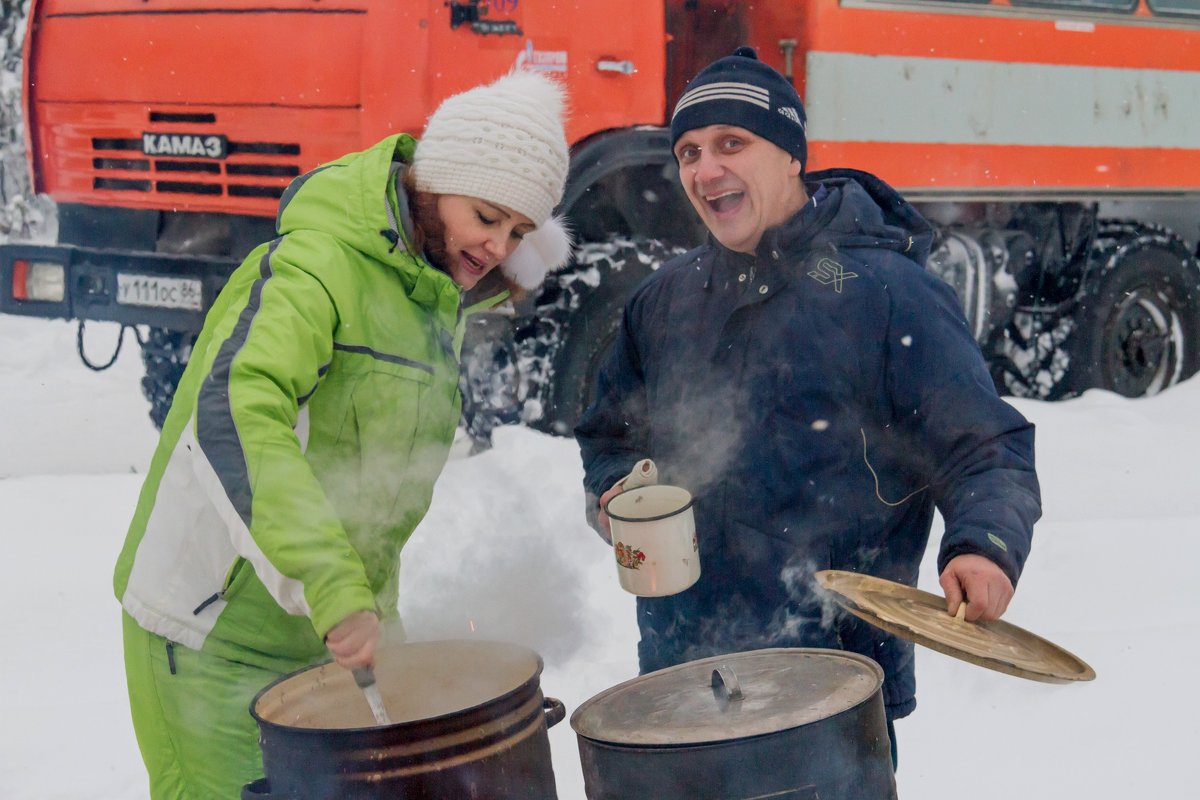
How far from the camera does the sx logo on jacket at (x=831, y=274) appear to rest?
8.41 ft

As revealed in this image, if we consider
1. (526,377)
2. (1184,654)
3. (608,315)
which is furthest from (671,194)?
(1184,654)

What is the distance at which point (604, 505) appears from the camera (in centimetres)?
273

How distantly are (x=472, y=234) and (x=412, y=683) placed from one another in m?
0.91

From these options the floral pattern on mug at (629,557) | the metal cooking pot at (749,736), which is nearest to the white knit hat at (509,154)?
the floral pattern on mug at (629,557)

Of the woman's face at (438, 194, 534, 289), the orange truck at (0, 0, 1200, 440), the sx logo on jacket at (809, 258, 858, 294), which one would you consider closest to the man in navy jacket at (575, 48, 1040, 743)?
the sx logo on jacket at (809, 258, 858, 294)

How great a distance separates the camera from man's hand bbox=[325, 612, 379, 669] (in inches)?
80.0

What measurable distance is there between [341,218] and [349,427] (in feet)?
1.31

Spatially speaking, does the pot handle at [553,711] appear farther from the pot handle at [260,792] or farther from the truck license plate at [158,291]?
the truck license plate at [158,291]

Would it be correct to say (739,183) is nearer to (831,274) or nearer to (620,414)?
(831,274)

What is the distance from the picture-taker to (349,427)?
7.77 feet

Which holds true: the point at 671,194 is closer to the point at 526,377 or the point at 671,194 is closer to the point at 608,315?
the point at 608,315

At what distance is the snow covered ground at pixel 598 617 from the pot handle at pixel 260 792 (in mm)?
914

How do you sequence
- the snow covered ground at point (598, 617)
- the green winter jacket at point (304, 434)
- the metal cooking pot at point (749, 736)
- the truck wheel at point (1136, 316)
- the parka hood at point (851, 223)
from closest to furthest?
the metal cooking pot at point (749, 736)
the green winter jacket at point (304, 434)
the parka hood at point (851, 223)
the snow covered ground at point (598, 617)
the truck wheel at point (1136, 316)

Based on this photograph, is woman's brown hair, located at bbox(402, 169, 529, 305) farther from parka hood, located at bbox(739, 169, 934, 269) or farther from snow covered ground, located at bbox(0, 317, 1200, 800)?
snow covered ground, located at bbox(0, 317, 1200, 800)
